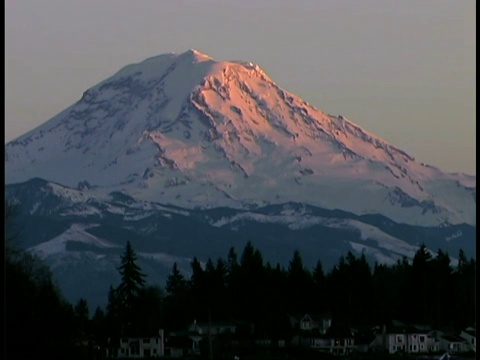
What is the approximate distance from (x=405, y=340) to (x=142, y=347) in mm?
15136

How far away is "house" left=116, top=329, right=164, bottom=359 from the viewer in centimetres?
9894

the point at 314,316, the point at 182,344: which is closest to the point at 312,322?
the point at 314,316

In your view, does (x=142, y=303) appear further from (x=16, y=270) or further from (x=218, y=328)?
(x=16, y=270)

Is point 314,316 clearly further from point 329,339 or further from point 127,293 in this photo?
point 127,293

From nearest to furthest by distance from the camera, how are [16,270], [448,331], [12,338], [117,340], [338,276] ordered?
[12,338]
[16,270]
[117,340]
[448,331]
[338,276]

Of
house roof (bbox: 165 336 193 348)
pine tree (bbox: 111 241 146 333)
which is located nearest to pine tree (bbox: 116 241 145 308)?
pine tree (bbox: 111 241 146 333)

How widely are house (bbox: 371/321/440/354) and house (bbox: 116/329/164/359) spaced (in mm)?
12175

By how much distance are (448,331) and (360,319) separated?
7.26m

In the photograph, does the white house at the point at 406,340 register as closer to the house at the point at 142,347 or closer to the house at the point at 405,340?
the house at the point at 405,340

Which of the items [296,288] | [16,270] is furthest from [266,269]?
[16,270]

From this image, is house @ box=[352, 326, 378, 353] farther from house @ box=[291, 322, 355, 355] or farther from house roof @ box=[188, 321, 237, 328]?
house roof @ box=[188, 321, 237, 328]

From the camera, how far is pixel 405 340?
344ft

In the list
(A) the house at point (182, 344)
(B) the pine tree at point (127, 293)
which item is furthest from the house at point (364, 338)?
(B) the pine tree at point (127, 293)

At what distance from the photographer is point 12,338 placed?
40.0 m
